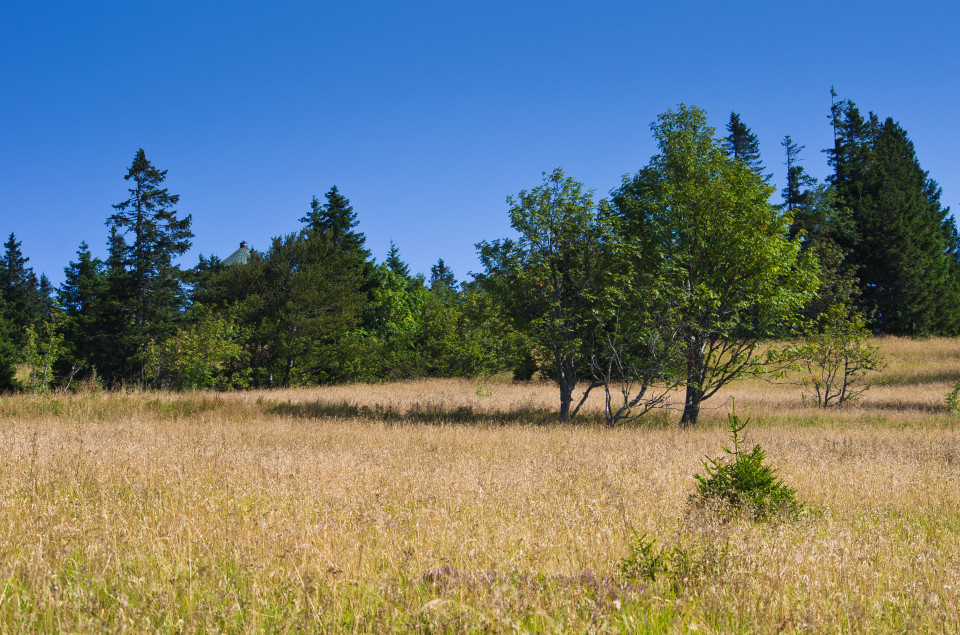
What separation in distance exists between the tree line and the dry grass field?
17.6 ft

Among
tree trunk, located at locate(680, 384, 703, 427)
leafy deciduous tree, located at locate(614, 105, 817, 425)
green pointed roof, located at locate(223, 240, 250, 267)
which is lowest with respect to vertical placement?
tree trunk, located at locate(680, 384, 703, 427)

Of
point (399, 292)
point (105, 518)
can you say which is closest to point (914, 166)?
point (399, 292)

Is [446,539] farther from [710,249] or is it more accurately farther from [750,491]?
[710,249]

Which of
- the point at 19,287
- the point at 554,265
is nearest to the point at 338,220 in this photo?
the point at 554,265

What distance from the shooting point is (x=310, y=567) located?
347 cm

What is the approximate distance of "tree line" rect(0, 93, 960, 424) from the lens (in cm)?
1395

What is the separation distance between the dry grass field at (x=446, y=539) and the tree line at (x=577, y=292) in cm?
537

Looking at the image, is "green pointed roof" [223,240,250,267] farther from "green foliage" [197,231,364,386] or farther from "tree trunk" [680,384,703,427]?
"tree trunk" [680,384,703,427]

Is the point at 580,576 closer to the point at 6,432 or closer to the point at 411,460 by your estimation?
the point at 411,460

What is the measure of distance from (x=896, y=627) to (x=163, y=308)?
38238 millimetres

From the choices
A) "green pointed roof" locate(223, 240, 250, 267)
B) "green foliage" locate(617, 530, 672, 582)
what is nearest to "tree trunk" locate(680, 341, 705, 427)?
"green foliage" locate(617, 530, 672, 582)

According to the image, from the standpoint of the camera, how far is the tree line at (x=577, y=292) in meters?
14.0

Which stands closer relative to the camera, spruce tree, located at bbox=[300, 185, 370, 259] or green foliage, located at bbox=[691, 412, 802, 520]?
green foliage, located at bbox=[691, 412, 802, 520]

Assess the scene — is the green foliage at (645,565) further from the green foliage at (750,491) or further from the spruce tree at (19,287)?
the spruce tree at (19,287)
